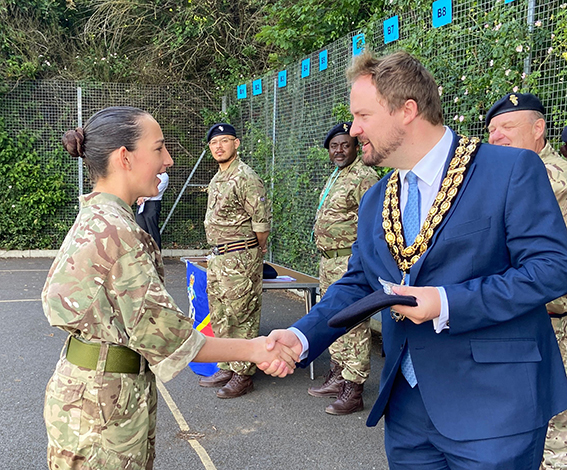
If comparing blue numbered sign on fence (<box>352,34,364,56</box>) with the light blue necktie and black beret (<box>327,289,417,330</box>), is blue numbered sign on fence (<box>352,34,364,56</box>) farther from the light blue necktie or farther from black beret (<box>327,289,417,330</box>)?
black beret (<box>327,289,417,330</box>)

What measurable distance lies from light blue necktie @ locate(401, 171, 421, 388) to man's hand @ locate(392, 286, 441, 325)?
256mm

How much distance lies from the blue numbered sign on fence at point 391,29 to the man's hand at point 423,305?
462 cm

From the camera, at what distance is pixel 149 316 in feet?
6.00

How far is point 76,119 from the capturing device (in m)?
11.9

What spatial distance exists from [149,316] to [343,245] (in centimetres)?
307

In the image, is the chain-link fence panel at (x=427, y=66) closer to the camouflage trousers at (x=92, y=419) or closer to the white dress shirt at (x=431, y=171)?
the white dress shirt at (x=431, y=171)

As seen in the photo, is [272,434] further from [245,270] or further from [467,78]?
[467,78]

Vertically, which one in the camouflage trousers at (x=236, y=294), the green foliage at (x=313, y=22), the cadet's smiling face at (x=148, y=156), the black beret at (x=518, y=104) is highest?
the green foliage at (x=313, y=22)

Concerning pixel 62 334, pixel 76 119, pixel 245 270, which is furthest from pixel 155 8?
pixel 245 270

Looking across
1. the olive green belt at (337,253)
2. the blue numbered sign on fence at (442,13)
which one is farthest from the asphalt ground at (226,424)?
the blue numbered sign on fence at (442,13)

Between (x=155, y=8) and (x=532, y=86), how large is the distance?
1154 centimetres

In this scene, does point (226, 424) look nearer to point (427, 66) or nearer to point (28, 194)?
point (427, 66)

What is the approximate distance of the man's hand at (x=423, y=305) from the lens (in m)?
1.61

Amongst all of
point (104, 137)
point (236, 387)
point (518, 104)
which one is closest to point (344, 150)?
point (518, 104)
